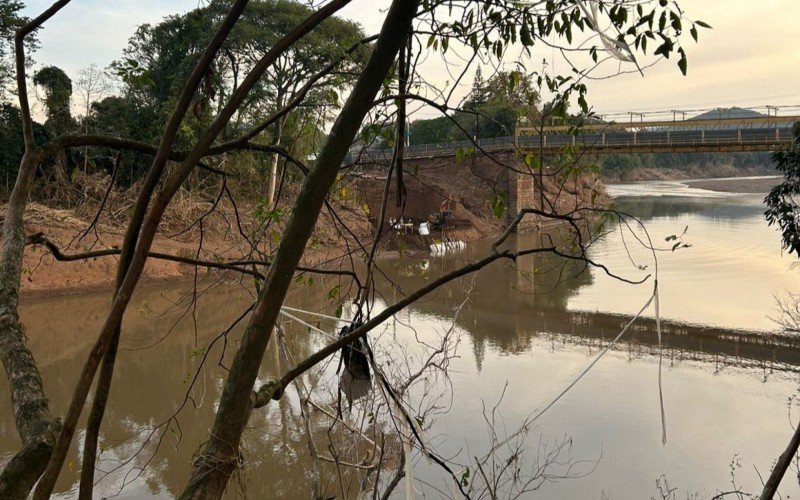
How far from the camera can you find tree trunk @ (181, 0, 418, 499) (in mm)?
860

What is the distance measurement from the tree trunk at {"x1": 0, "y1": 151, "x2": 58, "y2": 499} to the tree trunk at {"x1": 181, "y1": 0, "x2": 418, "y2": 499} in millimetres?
208

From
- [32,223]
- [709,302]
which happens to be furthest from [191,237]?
[709,302]

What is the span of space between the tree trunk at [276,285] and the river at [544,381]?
0.41 metres

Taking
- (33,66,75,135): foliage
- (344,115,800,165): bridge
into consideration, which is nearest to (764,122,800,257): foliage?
(344,115,800,165): bridge

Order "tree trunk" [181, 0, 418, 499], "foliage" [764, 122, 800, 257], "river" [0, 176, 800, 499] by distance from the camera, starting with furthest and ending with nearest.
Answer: "foliage" [764, 122, 800, 257] < "river" [0, 176, 800, 499] < "tree trunk" [181, 0, 418, 499]

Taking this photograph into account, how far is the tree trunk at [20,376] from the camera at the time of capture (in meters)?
0.70

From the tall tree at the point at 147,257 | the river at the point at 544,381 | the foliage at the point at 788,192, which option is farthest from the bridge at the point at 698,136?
the tall tree at the point at 147,257

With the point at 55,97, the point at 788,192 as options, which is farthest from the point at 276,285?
the point at 55,97

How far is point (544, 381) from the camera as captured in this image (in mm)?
6383

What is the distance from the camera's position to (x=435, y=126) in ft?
82.5

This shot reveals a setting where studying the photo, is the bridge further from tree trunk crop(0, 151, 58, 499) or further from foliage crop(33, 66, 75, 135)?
tree trunk crop(0, 151, 58, 499)

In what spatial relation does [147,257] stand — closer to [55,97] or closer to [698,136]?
[55,97]

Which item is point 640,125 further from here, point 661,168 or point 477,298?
point 661,168

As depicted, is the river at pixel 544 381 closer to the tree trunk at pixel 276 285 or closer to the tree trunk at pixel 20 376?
the tree trunk at pixel 276 285
